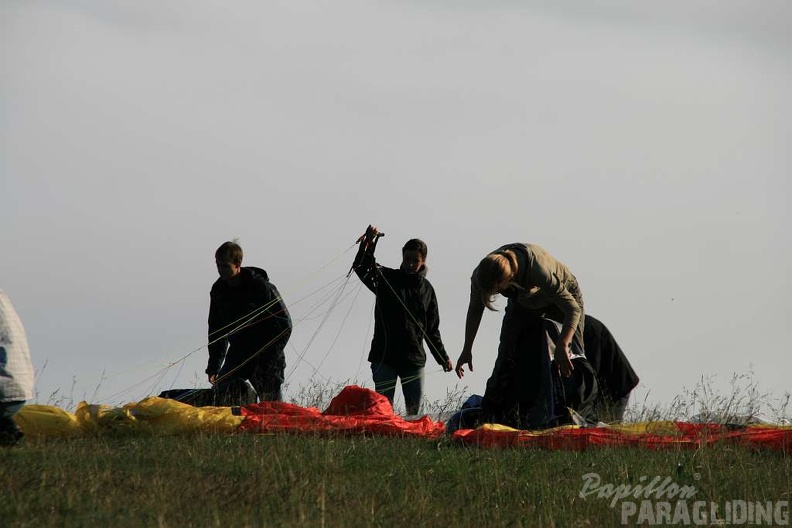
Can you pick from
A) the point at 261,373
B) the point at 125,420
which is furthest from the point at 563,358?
the point at 125,420

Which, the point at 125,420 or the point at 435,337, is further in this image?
the point at 435,337

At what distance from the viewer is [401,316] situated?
1190 centimetres

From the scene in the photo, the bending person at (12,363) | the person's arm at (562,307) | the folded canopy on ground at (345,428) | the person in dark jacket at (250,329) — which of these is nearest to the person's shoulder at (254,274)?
the person in dark jacket at (250,329)

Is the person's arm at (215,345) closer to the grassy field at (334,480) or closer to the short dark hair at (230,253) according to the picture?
the short dark hair at (230,253)

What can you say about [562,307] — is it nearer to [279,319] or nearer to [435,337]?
[435,337]

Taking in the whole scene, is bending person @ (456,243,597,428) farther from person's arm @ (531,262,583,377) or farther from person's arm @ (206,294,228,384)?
person's arm @ (206,294,228,384)

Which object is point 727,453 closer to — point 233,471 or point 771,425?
point 771,425

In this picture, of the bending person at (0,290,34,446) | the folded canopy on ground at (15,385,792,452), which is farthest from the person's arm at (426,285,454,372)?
the bending person at (0,290,34,446)

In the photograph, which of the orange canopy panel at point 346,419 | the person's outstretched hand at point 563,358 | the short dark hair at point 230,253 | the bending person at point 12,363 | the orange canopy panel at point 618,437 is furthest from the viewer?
the short dark hair at point 230,253

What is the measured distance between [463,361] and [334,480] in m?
2.79

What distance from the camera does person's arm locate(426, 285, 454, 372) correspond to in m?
12.0

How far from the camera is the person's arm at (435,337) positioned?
1202cm

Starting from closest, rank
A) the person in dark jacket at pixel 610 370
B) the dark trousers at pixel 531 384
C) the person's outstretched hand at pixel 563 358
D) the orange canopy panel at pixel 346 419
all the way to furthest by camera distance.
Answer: the orange canopy panel at pixel 346 419, the person's outstretched hand at pixel 563 358, the dark trousers at pixel 531 384, the person in dark jacket at pixel 610 370

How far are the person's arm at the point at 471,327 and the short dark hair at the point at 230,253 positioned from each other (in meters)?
2.27
